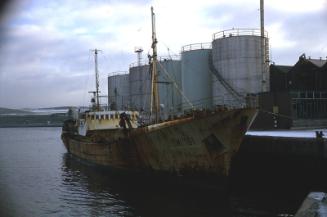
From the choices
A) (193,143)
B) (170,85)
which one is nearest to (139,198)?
(193,143)

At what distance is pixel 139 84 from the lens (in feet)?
174

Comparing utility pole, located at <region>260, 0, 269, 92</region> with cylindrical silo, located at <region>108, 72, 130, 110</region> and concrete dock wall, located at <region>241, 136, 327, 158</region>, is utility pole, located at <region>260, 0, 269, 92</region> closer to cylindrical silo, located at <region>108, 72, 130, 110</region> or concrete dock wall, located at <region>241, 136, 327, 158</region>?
concrete dock wall, located at <region>241, 136, 327, 158</region>

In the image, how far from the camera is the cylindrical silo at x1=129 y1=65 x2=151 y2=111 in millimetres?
50844

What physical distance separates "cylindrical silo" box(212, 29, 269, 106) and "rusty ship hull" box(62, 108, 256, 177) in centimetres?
1713

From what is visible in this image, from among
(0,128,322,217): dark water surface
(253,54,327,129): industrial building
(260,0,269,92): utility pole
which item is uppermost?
(260,0,269,92): utility pole

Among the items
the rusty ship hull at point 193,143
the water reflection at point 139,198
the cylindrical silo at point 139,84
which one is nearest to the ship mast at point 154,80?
the rusty ship hull at point 193,143

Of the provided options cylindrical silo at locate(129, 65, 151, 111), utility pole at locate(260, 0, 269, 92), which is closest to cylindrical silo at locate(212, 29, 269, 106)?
utility pole at locate(260, 0, 269, 92)

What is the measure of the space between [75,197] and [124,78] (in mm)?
41139

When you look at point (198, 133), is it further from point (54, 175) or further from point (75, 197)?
point (54, 175)

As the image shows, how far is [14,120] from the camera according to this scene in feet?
561

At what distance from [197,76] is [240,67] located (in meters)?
5.56

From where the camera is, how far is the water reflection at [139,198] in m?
15.8

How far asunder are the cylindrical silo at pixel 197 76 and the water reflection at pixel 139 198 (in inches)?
768

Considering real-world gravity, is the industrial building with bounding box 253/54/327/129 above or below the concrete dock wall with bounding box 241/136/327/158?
above
